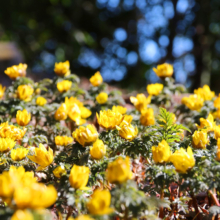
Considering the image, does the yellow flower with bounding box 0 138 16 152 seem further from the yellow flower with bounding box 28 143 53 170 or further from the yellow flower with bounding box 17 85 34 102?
the yellow flower with bounding box 17 85 34 102

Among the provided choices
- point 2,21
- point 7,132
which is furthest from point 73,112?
point 2,21

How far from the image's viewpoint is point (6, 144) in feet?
4.59

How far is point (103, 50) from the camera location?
27.2 feet

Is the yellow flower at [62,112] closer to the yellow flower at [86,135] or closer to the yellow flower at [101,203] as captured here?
the yellow flower at [86,135]

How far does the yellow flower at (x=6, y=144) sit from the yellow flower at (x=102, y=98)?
3.40 ft

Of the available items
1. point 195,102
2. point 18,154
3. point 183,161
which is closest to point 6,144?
point 18,154

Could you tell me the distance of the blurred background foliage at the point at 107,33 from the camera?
7641mm

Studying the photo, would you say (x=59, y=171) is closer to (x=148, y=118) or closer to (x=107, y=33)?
(x=148, y=118)

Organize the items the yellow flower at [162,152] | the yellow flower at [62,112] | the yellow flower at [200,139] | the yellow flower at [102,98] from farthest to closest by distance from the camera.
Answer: the yellow flower at [102,98]
the yellow flower at [62,112]
the yellow flower at [200,139]
the yellow flower at [162,152]

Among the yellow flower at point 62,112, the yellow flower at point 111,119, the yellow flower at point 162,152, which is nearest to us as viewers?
the yellow flower at point 162,152

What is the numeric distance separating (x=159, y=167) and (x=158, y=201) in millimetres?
246

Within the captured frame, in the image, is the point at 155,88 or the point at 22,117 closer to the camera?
the point at 22,117

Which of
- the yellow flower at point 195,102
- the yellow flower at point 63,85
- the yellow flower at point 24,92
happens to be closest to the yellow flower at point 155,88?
the yellow flower at point 195,102

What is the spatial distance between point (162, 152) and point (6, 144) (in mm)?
815
